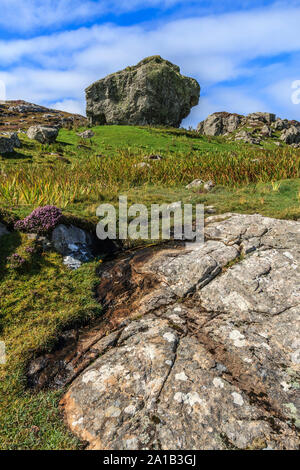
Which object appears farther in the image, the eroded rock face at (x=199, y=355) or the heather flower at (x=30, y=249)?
the heather flower at (x=30, y=249)

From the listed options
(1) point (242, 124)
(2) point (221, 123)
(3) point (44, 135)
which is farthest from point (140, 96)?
(1) point (242, 124)

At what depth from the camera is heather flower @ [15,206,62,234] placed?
770 centimetres

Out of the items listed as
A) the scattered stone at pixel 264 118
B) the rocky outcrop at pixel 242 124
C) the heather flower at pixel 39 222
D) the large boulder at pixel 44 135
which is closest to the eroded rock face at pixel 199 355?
the heather flower at pixel 39 222

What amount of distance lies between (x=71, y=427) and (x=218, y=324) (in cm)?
292

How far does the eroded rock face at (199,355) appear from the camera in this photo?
3268mm

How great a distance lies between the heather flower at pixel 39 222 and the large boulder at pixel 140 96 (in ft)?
139

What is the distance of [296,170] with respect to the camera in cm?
1655

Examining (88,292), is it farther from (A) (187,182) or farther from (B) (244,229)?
(A) (187,182)

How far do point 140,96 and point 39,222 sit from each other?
43.8 meters

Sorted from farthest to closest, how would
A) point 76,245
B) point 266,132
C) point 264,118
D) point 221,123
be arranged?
point 264,118
point 221,123
point 266,132
point 76,245

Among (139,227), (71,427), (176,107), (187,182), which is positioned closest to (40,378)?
(71,427)

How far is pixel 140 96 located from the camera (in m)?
44.8

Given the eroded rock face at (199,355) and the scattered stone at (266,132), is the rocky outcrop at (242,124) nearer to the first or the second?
the scattered stone at (266,132)

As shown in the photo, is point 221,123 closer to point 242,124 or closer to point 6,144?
point 242,124
